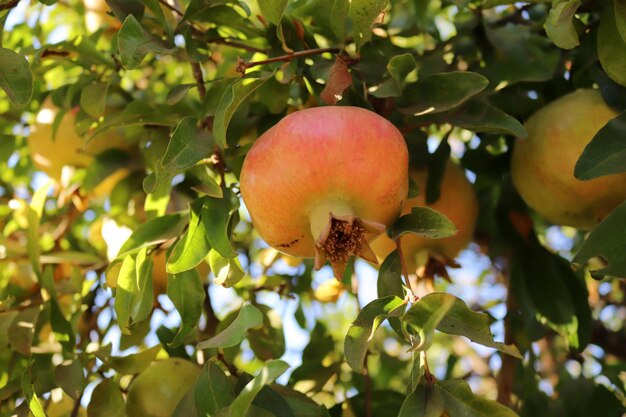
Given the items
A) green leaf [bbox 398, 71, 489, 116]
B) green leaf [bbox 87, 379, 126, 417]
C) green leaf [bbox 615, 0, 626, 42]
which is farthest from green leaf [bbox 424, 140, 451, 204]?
green leaf [bbox 87, 379, 126, 417]

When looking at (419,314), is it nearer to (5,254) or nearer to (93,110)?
(93,110)

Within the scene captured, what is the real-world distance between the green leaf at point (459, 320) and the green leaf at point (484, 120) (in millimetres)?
406

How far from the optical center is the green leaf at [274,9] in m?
1.52

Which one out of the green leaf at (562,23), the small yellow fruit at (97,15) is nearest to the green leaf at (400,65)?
the green leaf at (562,23)

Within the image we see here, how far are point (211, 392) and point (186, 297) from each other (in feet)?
0.83

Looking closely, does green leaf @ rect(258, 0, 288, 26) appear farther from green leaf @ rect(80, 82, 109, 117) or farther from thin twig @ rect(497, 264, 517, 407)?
thin twig @ rect(497, 264, 517, 407)

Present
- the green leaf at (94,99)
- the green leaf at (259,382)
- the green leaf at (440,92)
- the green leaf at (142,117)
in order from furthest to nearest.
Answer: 1. the green leaf at (94,99)
2. the green leaf at (142,117)
3. the green leaf at (440,92)
4. the green leaf at (259,382)

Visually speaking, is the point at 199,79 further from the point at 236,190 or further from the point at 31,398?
the point at 31,398

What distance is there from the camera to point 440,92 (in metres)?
1.57

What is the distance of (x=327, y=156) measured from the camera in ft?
4.25

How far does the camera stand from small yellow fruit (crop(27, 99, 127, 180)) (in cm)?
229

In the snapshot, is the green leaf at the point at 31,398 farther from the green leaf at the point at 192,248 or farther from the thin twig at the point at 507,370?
the thin twig at the point at 507,370

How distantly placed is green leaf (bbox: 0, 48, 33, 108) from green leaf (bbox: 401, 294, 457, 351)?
83 centimetres

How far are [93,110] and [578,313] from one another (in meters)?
1.34
